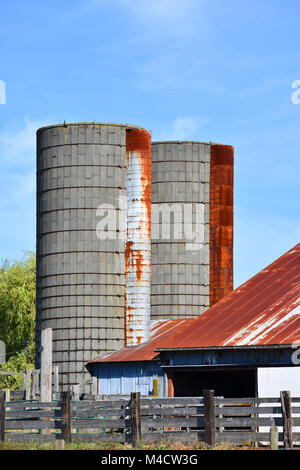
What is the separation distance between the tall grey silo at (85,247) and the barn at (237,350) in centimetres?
434

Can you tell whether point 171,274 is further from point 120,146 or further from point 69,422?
point 69,422

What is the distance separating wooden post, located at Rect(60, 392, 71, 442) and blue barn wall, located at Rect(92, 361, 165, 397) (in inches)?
547

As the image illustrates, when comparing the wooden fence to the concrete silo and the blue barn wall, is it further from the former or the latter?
the concrete silo

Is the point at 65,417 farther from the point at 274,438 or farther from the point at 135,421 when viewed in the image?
the point at 274,438

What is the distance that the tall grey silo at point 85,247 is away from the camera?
154ft

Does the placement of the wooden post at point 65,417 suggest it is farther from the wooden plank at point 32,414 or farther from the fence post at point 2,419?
the fence post at point 2,419

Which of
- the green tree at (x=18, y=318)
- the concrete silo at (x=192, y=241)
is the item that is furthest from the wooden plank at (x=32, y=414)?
the green tree at (x=18, y=318)

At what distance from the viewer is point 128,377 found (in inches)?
1639

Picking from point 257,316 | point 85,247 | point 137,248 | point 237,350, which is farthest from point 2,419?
point 137,248

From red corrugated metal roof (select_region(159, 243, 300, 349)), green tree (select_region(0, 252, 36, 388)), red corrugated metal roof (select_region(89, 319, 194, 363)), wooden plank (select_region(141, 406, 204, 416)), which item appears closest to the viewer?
wooden plank (select_region(141, 406, 204, 416))

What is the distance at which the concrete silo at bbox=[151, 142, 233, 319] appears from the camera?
5225cm

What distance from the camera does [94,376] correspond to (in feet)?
145

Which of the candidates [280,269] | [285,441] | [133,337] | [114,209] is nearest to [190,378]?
[280,269]

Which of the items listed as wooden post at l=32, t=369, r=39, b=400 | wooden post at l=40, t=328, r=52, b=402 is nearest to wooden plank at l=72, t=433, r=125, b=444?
wooden post at l=40, t=328, r=52, b=402
